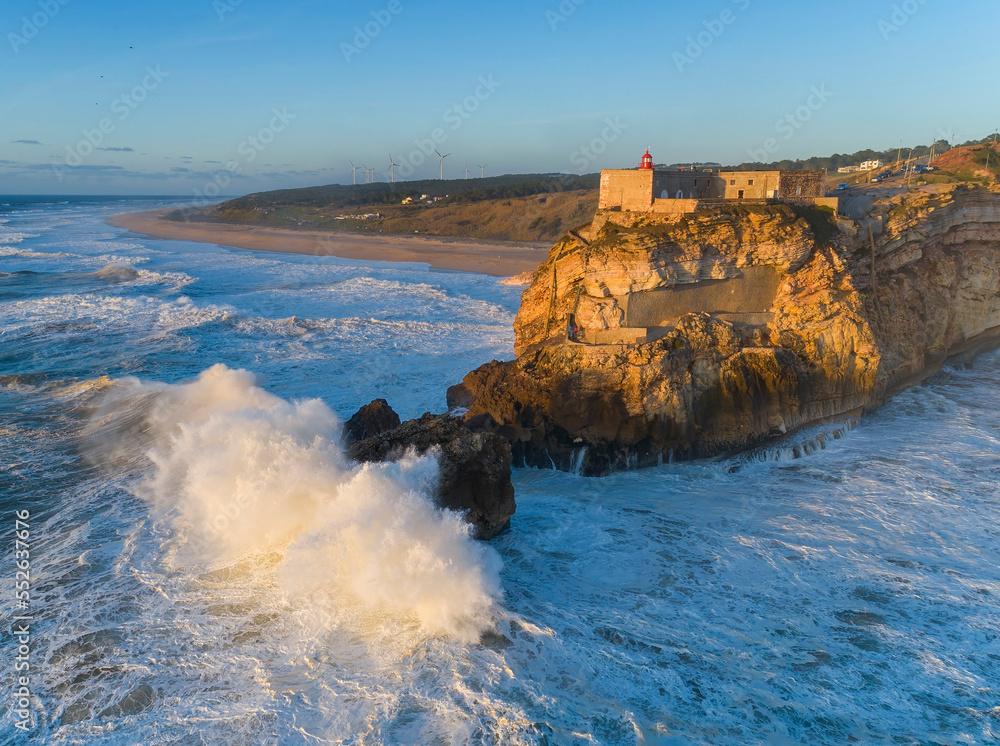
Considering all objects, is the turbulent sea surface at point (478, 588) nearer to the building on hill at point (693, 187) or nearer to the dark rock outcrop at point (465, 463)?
the dark rock outcrop at point (465, 463)

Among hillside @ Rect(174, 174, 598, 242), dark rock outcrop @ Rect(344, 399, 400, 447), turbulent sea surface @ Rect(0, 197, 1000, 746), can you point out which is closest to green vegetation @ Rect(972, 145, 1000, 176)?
hillside @ Rect(174, 174, 598, 242)

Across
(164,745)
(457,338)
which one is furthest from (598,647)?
(457,338)

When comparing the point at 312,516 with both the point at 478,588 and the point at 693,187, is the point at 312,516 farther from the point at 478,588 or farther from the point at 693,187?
the point at 693,187

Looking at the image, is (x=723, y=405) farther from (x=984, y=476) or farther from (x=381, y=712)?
(x=381, y=712)

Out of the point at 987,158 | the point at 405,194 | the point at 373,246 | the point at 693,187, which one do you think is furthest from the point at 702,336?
the point at 405,194

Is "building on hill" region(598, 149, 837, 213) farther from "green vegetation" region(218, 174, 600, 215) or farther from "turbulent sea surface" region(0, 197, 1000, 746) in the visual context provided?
"green vegetation" region(218, 174, 600, 215)

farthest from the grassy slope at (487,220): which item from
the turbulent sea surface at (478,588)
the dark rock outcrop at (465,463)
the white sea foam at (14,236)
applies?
the dark rock outcrop at (465,463)
